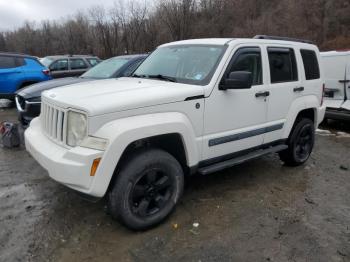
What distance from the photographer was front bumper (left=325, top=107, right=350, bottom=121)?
7.06 meters

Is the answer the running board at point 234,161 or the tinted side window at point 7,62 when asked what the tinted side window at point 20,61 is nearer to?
the tinted side window at point 7,62

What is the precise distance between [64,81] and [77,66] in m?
6.09

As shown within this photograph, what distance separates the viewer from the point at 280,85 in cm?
445

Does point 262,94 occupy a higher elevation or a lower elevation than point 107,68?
lower

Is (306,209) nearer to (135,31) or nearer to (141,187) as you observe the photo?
(141,187)

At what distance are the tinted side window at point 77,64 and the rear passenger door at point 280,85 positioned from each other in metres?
9.71

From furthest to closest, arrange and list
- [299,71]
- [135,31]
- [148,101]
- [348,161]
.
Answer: [135,31]
[348,161]
[299,71]
[148,101]

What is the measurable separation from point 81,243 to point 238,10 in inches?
1344

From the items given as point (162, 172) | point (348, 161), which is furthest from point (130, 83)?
point (348, 161)

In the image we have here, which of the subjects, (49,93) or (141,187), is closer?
(141,187)

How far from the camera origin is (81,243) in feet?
10.3

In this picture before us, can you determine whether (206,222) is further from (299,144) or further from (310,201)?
(299,144)

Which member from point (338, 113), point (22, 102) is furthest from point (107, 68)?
point (338, 113)

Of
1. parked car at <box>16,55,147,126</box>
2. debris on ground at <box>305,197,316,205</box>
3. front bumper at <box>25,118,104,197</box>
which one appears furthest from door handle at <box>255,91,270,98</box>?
parked car at <box>16,55,147,126</box>
